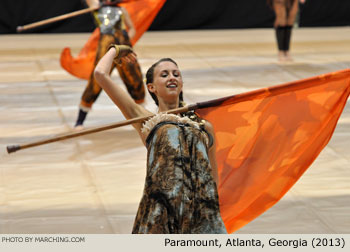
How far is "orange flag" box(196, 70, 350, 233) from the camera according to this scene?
3877 millimetres

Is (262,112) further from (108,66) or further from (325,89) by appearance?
(108,66)

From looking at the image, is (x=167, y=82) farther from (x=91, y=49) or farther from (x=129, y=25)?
(x=91, y=49)

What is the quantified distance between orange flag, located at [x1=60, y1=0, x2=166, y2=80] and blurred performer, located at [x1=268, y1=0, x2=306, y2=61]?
149 inches

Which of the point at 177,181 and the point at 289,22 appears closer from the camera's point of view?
the point at 177,181

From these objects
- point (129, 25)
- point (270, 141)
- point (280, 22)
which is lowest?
point (280, 22)

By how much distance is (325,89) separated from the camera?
398 cm

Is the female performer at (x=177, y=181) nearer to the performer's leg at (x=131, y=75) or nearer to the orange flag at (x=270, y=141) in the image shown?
the orange flag at (x=270, y=141)

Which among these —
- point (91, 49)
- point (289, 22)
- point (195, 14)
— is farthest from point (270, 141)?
point (195, 14)

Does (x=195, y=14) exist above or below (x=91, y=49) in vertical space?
below

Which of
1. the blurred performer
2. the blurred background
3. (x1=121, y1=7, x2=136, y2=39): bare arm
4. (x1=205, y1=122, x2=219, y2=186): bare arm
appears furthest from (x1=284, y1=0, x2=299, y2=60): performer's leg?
(x1=205, y1=122, x2=219, y2=186): bare arm

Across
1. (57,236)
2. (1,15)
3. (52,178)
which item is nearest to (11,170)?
(52,178)

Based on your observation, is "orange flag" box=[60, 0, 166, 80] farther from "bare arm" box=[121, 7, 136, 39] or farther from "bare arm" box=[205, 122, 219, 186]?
"bare arm" box=[205, 122, 219, 186]

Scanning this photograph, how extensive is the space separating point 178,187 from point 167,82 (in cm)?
43

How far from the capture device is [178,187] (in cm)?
320
